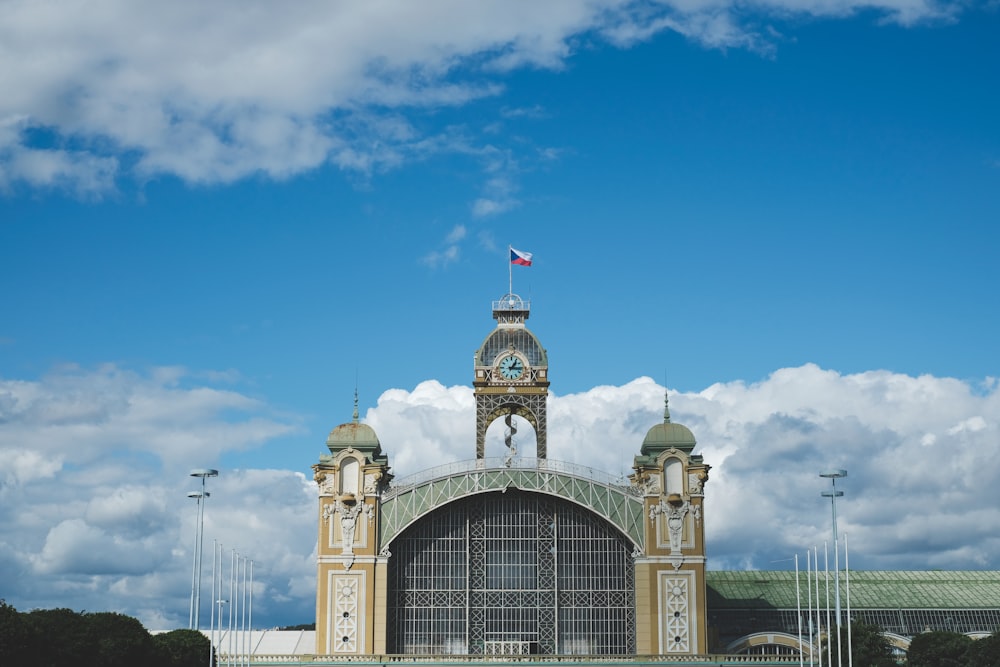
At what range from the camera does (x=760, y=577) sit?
523 feet

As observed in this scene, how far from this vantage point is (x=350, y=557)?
135 m

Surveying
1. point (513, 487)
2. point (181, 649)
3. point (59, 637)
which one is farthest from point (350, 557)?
point (59, 637)

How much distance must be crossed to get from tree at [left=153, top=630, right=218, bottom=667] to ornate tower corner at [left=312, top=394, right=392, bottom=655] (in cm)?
1189

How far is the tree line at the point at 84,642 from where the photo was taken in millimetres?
101500

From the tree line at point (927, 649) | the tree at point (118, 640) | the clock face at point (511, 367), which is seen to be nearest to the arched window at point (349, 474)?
the clock face at point (511, 367)

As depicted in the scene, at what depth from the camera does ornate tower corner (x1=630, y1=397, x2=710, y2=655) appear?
134m

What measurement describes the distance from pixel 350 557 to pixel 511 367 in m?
26.1

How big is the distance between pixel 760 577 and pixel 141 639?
70163 mm

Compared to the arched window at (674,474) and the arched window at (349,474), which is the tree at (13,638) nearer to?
the arched window at (349,474)

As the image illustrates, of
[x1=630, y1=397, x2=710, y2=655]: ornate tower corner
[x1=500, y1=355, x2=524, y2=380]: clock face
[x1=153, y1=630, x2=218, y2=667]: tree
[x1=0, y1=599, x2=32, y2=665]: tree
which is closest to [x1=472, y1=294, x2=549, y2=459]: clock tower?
[x1=500, y1=355, x2=524, y2=380]: clock face

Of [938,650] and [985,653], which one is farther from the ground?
[938,650]

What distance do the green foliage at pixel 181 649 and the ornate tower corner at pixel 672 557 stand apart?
126ft

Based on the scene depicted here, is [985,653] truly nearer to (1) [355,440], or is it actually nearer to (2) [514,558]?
(2) [514,558]

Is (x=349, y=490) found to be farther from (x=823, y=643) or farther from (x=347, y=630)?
(x=823, y=643)
